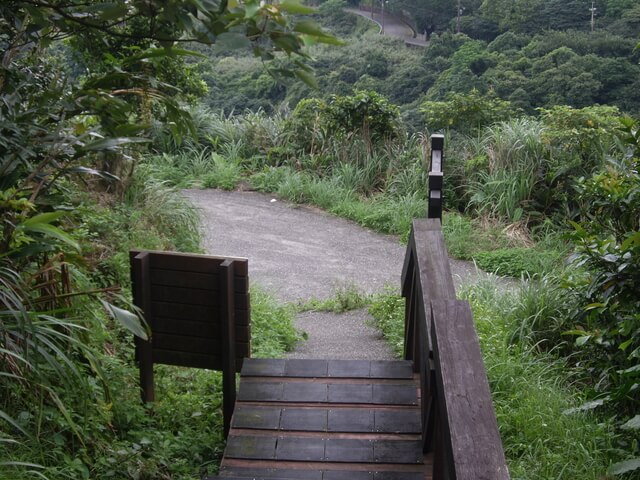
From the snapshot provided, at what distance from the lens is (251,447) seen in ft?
13.7

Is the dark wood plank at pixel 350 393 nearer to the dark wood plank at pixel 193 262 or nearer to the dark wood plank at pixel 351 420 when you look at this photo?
the dark wood plank at pixel 351 420

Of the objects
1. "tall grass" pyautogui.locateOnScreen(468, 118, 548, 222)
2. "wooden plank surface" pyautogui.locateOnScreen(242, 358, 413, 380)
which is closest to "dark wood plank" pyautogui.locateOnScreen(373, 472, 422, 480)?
"wooden plank surface" pyautogui.locateOnScreen(242, 358, 413, 380)

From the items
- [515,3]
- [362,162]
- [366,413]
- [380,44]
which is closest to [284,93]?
[380,44]

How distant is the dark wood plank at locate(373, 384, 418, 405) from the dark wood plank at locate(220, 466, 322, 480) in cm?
66

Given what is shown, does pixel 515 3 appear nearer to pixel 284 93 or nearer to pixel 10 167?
pixel 284 93

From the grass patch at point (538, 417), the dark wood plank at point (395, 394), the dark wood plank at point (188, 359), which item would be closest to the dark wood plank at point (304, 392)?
the dark wood plank at point (395, 394)

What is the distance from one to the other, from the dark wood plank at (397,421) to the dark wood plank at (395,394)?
76mm

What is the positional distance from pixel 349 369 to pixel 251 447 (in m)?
0.82

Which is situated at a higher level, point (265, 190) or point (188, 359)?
point (188, 359)

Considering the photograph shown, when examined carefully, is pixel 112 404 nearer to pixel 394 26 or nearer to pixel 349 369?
pixel 349 369

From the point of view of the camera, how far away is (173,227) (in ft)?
27.8

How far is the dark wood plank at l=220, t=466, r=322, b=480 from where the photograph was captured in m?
3.96

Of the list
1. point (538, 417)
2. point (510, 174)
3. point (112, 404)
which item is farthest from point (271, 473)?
point (510, 174)

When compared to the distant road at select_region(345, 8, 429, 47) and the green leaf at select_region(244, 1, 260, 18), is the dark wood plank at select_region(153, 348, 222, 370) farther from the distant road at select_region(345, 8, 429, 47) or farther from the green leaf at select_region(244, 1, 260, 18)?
the distant road at select_region(345, 8, 429, 47)
